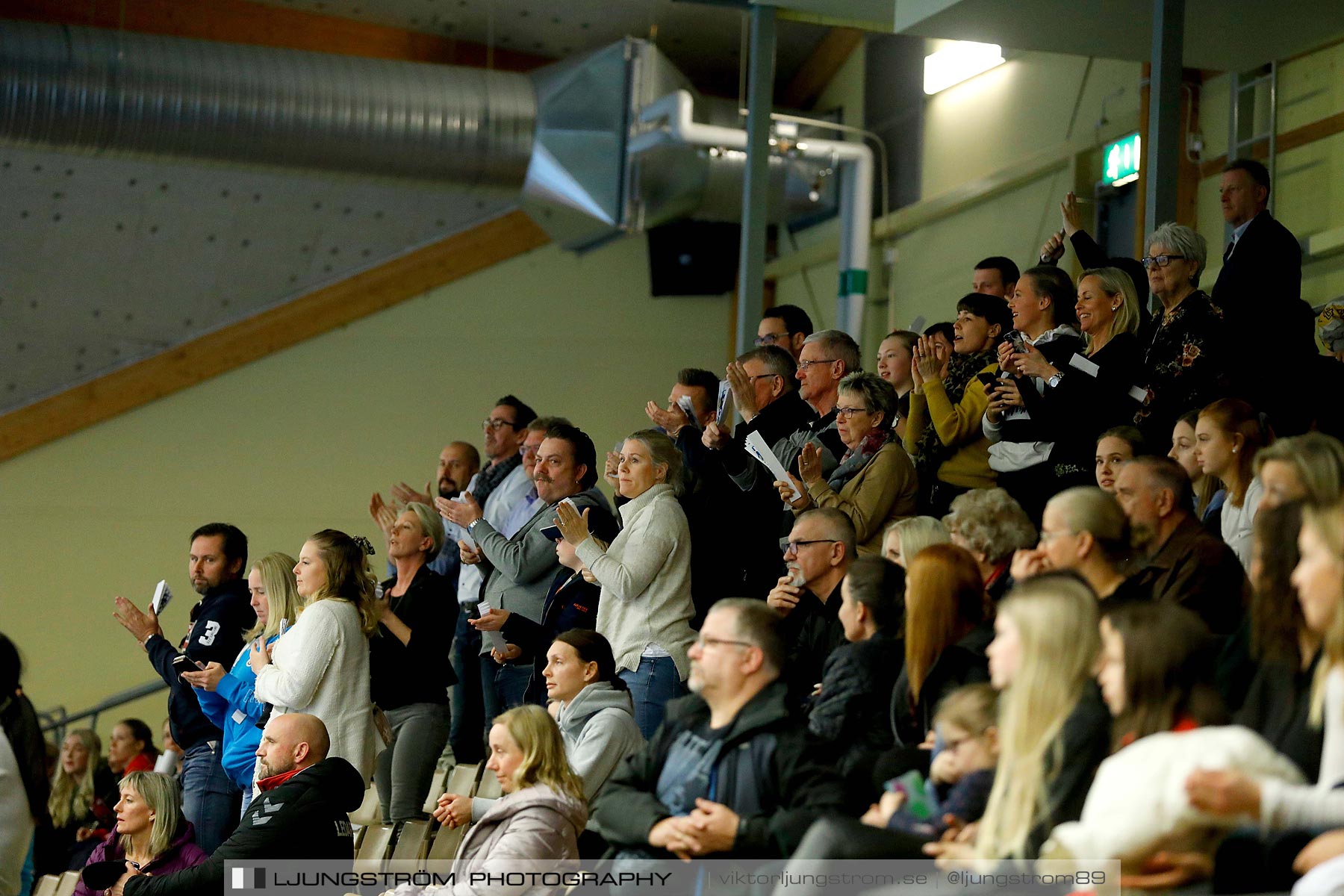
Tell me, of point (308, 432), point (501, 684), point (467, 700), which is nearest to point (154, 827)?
point (501, 684)

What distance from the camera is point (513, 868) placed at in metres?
3.29

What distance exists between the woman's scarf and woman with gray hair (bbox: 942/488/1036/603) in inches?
37.1

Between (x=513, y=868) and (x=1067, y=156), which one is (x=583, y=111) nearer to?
(x=1067, y=156)

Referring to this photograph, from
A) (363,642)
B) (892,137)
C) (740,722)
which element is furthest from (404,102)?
(740,722)

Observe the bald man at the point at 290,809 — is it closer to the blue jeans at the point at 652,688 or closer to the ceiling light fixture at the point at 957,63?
the blue jeans at the point at 652,688

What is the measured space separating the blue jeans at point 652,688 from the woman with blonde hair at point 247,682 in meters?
1.07

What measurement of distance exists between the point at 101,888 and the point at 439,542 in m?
1.47

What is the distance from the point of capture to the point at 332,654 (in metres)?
4.24

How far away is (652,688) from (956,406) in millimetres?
1147

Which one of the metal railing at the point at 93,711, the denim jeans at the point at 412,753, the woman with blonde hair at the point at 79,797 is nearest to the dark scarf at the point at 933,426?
the denim jeans at the point at 412,753

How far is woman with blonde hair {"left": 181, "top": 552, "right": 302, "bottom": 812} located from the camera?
4.38 meters

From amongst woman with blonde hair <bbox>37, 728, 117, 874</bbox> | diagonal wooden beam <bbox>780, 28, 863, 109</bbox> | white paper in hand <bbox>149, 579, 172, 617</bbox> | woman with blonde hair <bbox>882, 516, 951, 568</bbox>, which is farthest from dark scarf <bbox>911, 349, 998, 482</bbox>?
diagonal wooden beam <bbox>780, 28, 863, 109</bbox>

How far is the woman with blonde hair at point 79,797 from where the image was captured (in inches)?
243

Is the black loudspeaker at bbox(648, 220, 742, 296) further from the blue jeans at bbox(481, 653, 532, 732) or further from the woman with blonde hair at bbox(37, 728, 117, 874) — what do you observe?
the blue jeans at bbox(481, 653, 532, 732)
